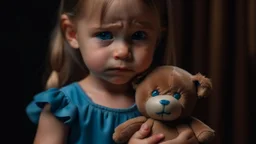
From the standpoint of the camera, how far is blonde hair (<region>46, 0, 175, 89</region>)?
111cm

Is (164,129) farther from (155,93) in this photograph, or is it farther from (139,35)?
(139,35)

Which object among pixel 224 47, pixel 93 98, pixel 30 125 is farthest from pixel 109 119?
pixel 224 47

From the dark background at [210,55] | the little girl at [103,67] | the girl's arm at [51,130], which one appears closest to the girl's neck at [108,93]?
the little girl at [103,67]

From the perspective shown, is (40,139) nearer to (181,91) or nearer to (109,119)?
(109,119)

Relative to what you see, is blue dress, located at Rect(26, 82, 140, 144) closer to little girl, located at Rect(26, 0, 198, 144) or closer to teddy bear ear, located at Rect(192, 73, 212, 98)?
little girl, located at Rect(26, 0, 198, 144)

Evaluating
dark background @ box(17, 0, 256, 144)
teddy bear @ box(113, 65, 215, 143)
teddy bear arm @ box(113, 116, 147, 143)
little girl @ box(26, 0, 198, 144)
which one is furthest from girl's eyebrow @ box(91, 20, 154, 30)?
dark background @ box(17, 0, 256, 144)

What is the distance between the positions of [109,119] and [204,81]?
239mm

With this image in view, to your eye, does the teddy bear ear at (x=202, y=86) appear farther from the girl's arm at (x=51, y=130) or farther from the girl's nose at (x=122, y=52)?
the girl's arm at (x=51, y=130)

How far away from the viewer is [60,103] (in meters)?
1.05

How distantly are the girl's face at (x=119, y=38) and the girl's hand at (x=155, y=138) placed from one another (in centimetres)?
13

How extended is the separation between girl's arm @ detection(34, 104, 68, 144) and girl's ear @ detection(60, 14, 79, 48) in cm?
16

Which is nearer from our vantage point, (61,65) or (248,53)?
(61,65)

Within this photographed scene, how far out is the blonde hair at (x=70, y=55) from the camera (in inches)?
43.9

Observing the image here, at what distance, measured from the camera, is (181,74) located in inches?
38.5
